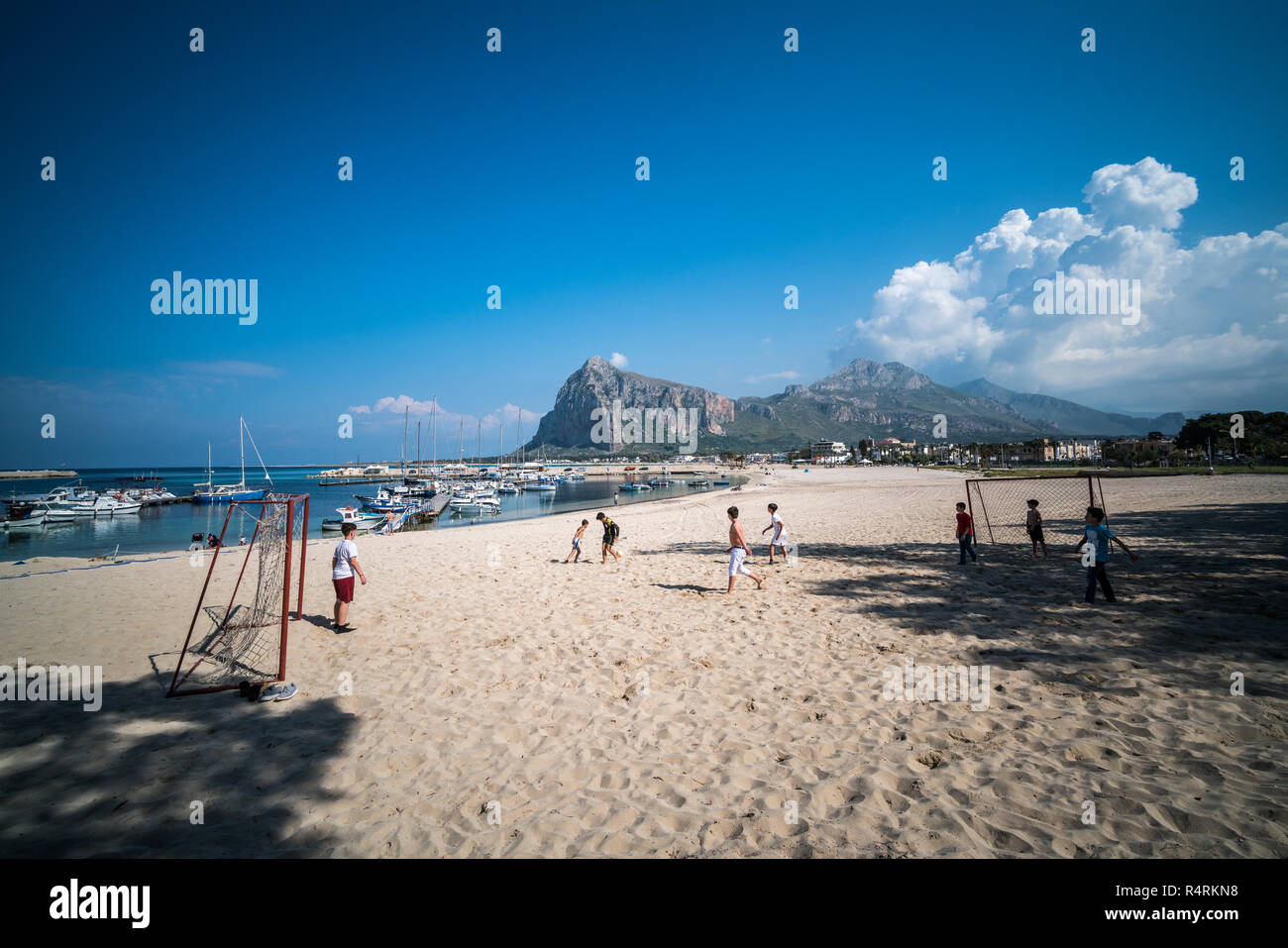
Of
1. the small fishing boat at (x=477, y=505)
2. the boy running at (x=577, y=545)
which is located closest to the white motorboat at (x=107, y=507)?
the small fishing boat at (x=477, y=505)

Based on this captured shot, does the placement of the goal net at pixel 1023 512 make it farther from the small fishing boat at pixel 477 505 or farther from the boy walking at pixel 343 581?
the small fishing boat at pixel 477 505

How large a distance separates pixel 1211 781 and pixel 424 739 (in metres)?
6.57

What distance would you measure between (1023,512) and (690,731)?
26953 mm

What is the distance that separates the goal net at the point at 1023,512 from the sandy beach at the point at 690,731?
411 cm

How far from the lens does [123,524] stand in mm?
42125

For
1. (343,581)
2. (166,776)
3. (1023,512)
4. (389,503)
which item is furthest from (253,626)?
(389,503)

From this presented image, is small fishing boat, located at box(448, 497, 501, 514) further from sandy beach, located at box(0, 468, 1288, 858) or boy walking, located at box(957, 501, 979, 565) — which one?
boy walking, located at box(957, 501, 979, 565)

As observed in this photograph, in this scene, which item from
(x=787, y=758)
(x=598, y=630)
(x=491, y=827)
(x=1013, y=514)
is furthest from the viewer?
(x=1013, y=514)

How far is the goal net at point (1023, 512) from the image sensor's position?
50.4 feet

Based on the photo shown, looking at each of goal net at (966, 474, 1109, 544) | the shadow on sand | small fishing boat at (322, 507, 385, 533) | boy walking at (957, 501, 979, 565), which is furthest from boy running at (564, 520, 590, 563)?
small fishing boat at (322, 507, 385, 533)

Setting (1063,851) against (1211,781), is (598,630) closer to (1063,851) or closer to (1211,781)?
(1063,851)

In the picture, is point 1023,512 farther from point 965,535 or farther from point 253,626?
point 253,626

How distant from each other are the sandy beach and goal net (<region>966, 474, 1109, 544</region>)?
13.5 ft
